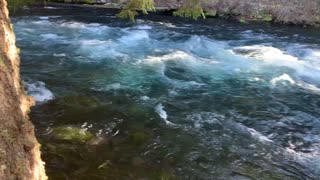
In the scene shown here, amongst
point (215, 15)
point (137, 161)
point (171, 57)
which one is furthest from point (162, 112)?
point (215, 15)

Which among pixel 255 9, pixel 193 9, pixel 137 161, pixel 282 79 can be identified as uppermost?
pixel 193 9

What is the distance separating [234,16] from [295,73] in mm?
8568

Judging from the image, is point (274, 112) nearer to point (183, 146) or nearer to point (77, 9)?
point (183, 146)

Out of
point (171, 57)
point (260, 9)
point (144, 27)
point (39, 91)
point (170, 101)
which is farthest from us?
point (260, 9)

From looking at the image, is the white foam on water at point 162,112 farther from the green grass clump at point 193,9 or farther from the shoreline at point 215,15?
the shoreline at point 215,15

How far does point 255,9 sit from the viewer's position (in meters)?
19.3

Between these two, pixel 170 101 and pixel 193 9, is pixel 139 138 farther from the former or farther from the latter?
pixel 193 9

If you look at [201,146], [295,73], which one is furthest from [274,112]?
[295,73]

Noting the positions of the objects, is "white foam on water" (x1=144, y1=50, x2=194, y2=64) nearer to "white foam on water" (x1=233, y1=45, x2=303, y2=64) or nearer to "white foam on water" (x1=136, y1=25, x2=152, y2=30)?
"white foam on water" (x1=233, y1=45, x2=303, y2=64)

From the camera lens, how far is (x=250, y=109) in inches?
315

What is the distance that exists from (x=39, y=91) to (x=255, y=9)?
13.7 m

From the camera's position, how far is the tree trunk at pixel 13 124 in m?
2.00

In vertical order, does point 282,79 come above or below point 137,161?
below

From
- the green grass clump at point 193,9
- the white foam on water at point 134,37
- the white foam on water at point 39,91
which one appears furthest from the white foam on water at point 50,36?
the green grass clump at point 193,9
